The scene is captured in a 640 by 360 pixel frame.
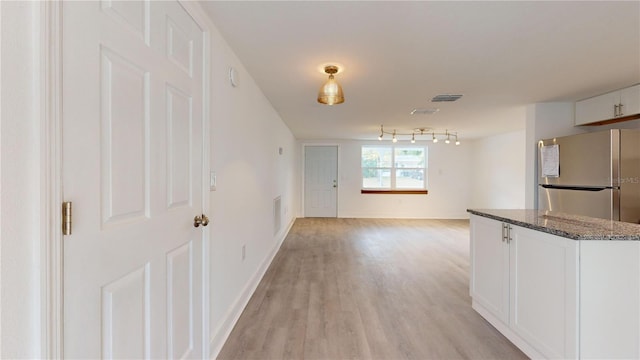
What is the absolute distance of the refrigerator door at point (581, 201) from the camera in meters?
2.91

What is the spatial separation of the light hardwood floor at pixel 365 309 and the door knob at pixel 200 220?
897mm

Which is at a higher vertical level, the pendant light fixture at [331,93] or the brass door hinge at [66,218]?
the pendant light fixture at [331,93]

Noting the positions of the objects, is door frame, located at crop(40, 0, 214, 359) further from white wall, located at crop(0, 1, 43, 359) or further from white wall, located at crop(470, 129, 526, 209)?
white wall, located at crop(470, 129, 526, 209)

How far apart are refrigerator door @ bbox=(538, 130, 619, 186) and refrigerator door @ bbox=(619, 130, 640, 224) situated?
0.08 meters

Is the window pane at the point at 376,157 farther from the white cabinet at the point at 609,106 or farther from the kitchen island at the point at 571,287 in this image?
the kitchen island at the point at 571,287

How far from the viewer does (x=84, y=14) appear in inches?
32.6

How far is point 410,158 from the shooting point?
760 cm

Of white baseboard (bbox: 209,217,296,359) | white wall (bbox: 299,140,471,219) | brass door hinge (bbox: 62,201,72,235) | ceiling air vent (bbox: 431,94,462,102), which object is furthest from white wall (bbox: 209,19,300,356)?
white wall (bbox: 299,140,471,219)

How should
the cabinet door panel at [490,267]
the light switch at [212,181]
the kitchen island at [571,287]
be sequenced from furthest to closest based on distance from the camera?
1. the cabinet door panel at [490,267]
2. the light switch at [212,181]
3. the kitchen island at [571,287]

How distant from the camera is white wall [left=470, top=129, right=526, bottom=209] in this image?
600 centimetres

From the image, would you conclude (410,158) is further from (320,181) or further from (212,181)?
(212,181)

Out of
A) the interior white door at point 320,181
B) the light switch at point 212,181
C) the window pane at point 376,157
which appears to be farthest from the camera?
the window pane at point 376,157

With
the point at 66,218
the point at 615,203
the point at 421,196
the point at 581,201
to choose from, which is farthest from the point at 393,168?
the point at 66,218

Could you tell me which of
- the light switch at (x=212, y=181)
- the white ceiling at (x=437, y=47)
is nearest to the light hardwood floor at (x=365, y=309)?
the light switch at (x=212, y=181)
